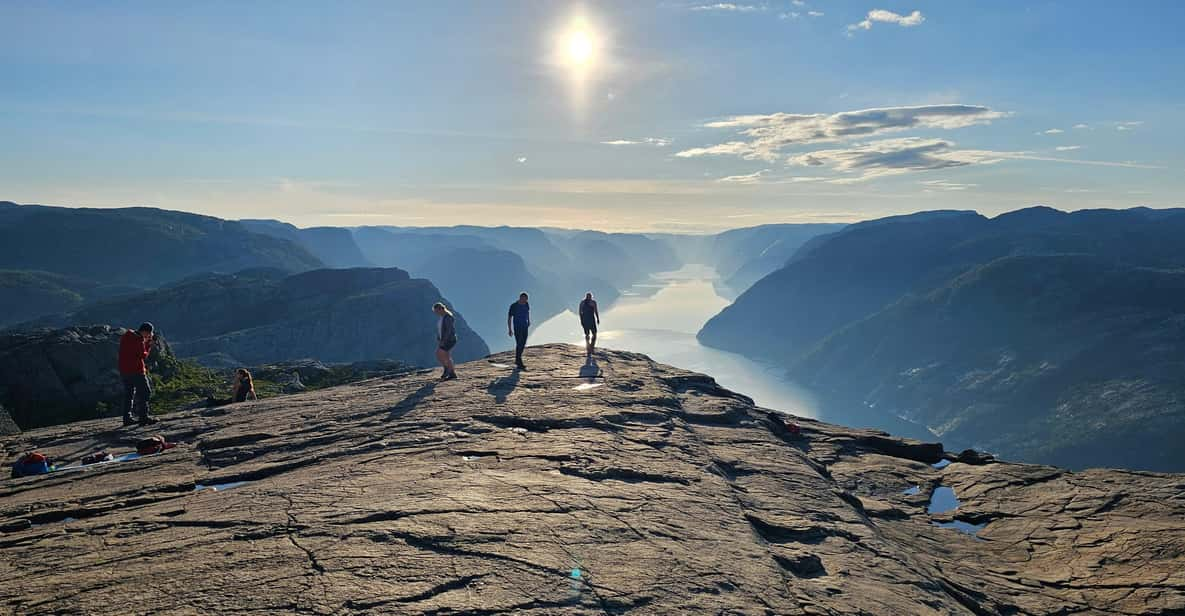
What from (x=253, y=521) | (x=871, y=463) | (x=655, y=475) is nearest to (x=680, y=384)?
(x=871, y=463)

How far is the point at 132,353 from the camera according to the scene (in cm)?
2083

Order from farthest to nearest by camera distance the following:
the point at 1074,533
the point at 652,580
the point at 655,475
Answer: the point at 1074,533 → the point at 655,475 → the point at 652,580

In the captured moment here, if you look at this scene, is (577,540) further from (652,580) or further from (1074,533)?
(1074,533)

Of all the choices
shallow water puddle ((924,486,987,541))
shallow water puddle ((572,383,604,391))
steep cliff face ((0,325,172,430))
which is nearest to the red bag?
shallow water puddle ((572,383,604,391))

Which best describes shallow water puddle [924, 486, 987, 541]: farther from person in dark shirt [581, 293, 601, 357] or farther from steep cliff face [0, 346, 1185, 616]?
person in dark shirt [581, 293, 601, 357]

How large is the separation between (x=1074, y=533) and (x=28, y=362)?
52.1 meters

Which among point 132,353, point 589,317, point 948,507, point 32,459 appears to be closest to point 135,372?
point 132,353

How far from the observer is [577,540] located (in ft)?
37.9

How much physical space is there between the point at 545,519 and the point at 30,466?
14086 mm

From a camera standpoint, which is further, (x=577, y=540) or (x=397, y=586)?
(x=577, y=540)

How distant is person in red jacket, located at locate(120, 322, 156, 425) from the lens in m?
20.5

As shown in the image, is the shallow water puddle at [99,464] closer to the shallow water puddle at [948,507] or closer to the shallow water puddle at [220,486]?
the shallow water puddle at [220,486]

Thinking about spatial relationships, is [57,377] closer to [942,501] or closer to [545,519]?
[545,519]

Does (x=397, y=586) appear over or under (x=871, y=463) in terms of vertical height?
over
